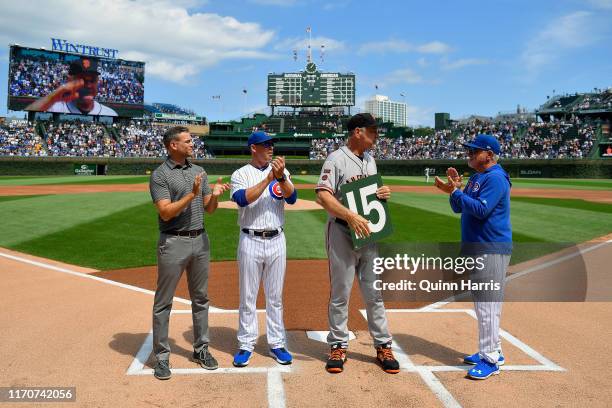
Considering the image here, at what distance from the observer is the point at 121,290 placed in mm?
6723

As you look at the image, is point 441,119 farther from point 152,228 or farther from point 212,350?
point 212,350

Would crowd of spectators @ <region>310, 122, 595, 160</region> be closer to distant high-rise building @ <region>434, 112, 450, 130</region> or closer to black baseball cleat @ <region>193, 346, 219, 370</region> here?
distant high-rise building @ <region>434, 112, 450, 130</region>

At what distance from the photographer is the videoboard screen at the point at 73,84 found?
182 ft

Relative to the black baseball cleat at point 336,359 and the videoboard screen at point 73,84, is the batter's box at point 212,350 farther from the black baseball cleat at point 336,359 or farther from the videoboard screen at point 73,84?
the videoboard screen at point 73,84

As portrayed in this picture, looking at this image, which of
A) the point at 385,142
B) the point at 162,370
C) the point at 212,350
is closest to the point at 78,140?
the point at 385,142

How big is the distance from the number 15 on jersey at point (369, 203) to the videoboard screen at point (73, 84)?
6259 centimetres

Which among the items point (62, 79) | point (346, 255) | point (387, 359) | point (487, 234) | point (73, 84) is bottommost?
point (387, 359)

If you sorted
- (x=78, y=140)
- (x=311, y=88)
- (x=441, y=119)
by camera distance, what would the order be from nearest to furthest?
(x=78, y=140), (x=311, y=88), (x=441, y=119)

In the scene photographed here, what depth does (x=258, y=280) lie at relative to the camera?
14.2 feet

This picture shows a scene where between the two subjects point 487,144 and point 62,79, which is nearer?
point 487,144

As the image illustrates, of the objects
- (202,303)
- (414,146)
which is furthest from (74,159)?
(202,303)

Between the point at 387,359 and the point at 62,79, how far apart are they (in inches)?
2537

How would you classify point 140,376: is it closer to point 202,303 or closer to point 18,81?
point 202,303

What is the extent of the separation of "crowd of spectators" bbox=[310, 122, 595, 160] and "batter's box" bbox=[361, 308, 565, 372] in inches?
1875
